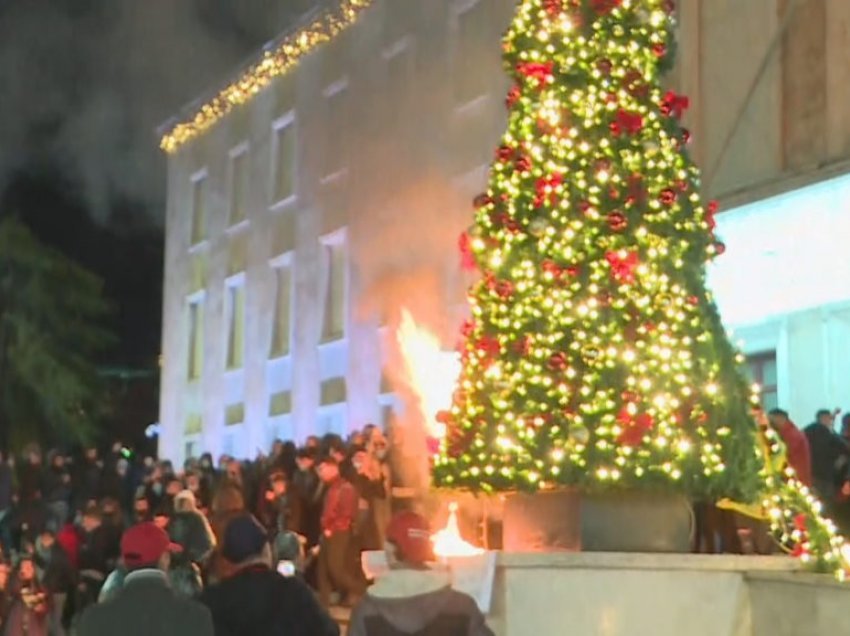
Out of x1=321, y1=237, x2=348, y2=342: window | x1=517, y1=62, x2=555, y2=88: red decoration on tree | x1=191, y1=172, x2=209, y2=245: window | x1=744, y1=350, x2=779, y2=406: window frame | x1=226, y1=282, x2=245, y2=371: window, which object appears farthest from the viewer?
x1=191, y1=172, x2=209, y2=245: window

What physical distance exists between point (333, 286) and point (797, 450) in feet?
49.9

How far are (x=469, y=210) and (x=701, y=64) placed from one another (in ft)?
15.6

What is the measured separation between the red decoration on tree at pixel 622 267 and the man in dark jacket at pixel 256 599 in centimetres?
527

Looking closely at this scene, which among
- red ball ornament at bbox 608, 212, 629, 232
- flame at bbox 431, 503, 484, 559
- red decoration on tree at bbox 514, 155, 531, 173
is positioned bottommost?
flame at bbox 431, 503, 484, 559

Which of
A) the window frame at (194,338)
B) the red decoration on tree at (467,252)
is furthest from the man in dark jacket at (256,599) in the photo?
the window frame at (194,338)

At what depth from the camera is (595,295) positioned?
11000 mm

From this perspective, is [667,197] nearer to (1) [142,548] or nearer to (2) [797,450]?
(2) [797,450]

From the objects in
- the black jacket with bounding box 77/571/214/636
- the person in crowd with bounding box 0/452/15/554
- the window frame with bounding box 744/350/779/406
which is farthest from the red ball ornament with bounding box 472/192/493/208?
the person in crowd with bounding box 0/452/15/554

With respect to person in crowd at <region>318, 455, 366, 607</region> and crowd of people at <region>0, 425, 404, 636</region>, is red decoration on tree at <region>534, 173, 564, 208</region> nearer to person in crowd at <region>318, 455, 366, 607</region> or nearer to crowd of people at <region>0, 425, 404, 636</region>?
crowd of people at <region>0, 425, 404, 636</region>

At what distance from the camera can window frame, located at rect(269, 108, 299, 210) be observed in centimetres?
2928

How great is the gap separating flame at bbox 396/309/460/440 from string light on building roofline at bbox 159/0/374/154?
6215mm

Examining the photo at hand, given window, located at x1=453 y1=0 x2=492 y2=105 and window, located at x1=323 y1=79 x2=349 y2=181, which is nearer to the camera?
window, located at x1=453 y1=0 x2=492 y2=105

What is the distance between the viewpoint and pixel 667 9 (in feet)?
38.7

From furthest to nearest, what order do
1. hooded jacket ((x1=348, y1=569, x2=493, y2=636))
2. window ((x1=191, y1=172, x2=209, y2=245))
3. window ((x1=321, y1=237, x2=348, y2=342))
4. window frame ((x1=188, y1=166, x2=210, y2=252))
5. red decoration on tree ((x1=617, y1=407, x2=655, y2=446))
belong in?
window ((x1=191, y1=172, x2=209, y2=245)) < window frame ((x1=188, y1=166, x2=210, y2=252)) < window ((x1=321, y1=237, x2=348, y2=342)) < red decoration on tree ((x1=617, y1=407, x2=655, y2=446)) < hooded jacket ((x1=348, y1=569, x2=493, y2=636))
